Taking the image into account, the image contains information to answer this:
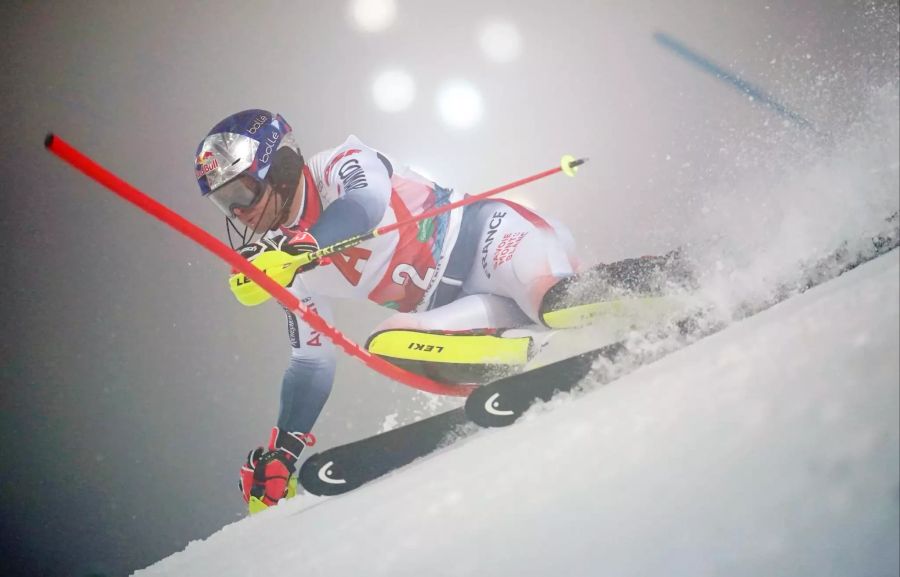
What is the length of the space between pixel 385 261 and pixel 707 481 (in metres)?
1.18

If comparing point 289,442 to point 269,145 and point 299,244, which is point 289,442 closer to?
point 299,244

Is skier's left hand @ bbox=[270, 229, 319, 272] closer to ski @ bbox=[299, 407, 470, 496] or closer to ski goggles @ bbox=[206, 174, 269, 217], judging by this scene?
ski goggles @ bbox=[206, 174, 269, 217]

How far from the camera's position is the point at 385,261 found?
1.63m

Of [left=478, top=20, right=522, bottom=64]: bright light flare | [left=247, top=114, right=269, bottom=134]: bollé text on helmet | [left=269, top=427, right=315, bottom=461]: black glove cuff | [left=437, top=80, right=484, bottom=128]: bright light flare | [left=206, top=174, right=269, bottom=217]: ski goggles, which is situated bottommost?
[left=269, top=427, right=315, bottom=461]: black glove cuff

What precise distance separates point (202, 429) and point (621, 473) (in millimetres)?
1732

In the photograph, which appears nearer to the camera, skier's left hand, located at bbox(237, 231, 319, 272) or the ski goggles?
skier's left hand, located at bbox(237, 231, 319, 272)

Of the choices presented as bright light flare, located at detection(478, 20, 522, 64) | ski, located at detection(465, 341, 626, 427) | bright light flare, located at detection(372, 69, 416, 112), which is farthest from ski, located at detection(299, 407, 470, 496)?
bright light flare, located at detection(478, 20, 522, 64)

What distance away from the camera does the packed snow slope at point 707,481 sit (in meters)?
0.48

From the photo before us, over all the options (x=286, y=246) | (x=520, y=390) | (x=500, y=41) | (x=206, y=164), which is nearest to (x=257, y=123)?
(x=206, y=164)

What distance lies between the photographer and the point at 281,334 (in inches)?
72.6

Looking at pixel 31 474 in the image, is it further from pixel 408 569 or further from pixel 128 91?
pixel 408 569

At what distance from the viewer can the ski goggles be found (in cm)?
152

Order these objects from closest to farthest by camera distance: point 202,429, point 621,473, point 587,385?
point 621,473
point 587,385
point 202,429

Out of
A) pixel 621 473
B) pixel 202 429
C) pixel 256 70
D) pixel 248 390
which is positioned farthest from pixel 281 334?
pixel 621 473
